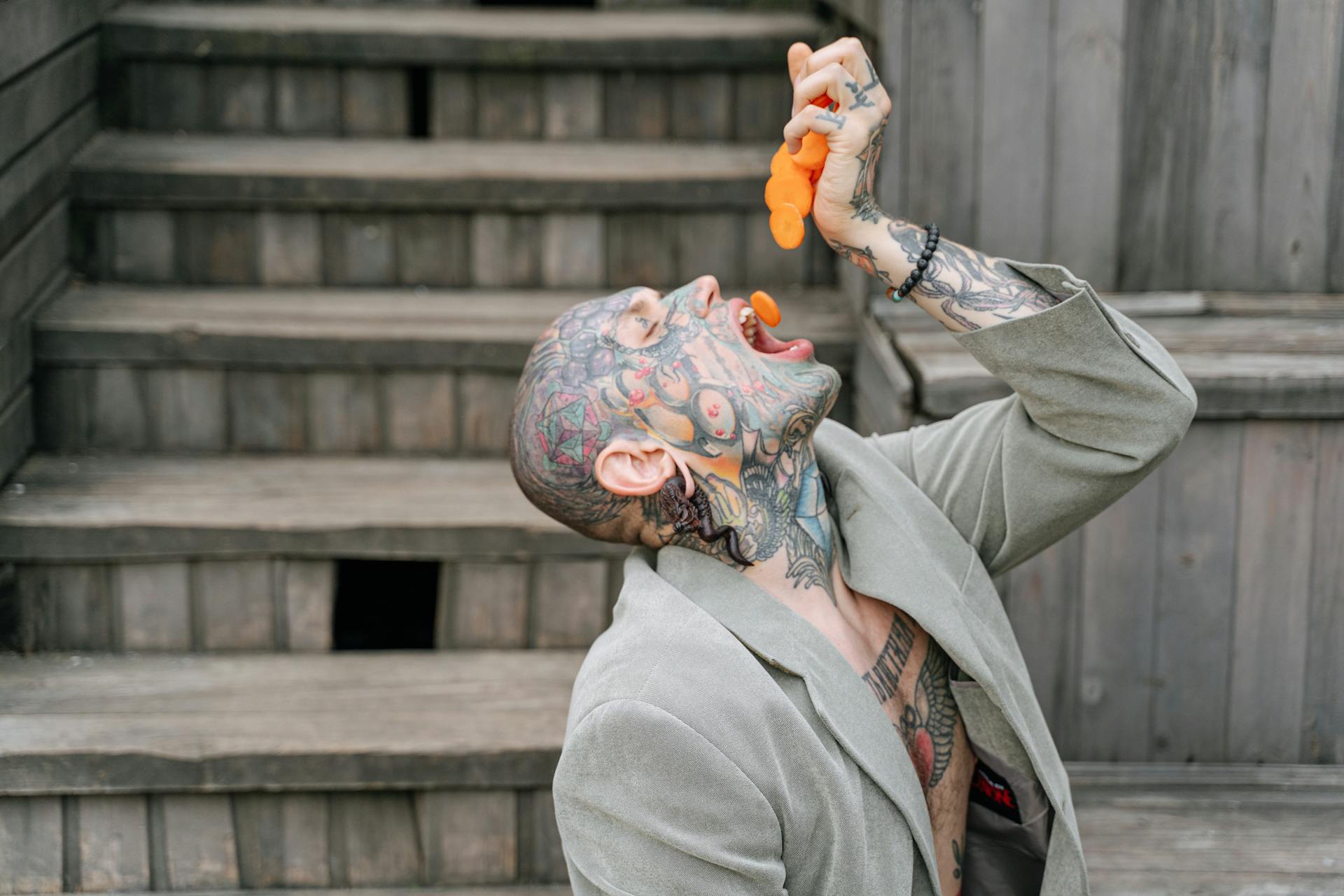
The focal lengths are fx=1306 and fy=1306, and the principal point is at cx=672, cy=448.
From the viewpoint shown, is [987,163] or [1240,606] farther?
[987,163]

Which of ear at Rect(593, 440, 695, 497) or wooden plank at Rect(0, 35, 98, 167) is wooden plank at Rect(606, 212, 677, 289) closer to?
wooden plank at Rect(0, 35, 98, 167)

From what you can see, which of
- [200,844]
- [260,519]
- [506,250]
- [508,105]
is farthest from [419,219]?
[200,844]

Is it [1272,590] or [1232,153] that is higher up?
[1232,153]

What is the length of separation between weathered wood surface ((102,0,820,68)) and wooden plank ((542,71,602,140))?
0.11ft

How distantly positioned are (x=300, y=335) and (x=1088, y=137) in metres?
1.45

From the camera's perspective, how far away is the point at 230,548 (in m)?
2.19

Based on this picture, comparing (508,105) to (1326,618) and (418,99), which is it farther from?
(1326,618)

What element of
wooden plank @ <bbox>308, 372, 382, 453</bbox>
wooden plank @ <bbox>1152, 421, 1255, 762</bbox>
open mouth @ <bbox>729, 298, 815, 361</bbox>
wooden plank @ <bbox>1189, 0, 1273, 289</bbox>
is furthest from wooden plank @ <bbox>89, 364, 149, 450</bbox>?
wooden plank @ <bbox>1189, 0, 1273, 289</bbox>

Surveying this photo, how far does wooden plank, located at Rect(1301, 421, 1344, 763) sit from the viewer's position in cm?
195

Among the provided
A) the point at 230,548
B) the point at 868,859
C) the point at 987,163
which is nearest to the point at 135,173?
the point at 230,548

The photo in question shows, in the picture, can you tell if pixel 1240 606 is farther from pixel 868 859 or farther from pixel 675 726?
pixel 675 726

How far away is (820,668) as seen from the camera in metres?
1.31

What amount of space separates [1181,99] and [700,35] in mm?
1103

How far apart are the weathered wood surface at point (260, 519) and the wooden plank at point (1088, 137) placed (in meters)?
0.95
